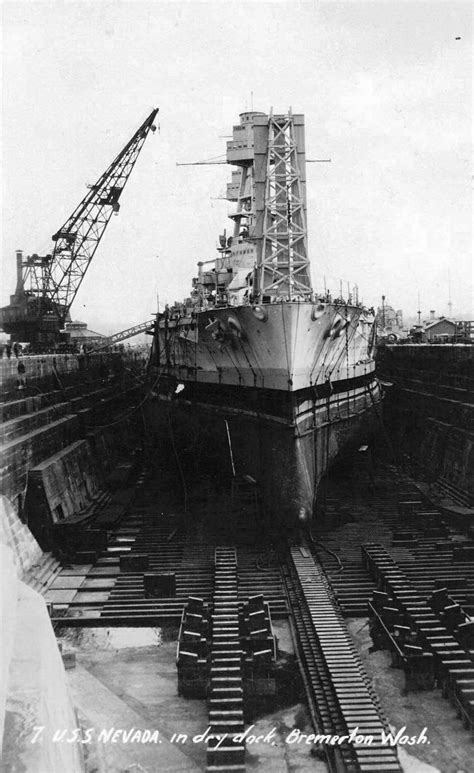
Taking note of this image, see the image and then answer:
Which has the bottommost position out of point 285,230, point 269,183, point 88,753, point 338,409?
point 88,753

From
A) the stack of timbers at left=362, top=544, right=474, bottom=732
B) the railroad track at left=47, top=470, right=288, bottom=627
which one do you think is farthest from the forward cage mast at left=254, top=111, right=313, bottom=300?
the stack of timbers at left=362, top=544, right=474, bottom=732

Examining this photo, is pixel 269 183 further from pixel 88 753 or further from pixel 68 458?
pixel 88 753

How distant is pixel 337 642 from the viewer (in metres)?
7.66

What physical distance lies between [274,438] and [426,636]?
4789 mm

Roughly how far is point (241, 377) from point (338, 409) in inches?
98.0

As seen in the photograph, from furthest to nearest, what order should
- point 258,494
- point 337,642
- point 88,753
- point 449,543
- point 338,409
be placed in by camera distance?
point 338,409 < point 258,494 < point 449,543 < point 337,642 < point 88,753

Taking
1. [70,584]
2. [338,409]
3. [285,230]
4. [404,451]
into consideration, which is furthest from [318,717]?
[404,451]

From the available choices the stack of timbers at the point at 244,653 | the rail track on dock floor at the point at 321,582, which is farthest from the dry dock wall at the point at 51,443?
the stack of timbers at the point at 244,653

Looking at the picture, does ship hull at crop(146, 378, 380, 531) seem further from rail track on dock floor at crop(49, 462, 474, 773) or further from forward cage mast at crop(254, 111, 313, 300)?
forward cage mast at crop(254, 111, 313, 300)

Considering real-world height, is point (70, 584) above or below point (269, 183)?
below

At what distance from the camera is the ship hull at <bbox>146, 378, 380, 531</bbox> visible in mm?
11180

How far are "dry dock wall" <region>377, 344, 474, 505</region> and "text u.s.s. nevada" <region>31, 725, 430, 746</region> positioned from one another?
796 cm

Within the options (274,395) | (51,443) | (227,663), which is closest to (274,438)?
(274,395)

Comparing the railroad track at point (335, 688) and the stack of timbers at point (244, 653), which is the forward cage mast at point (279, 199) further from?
the stack of timbers at point (244, 653)
